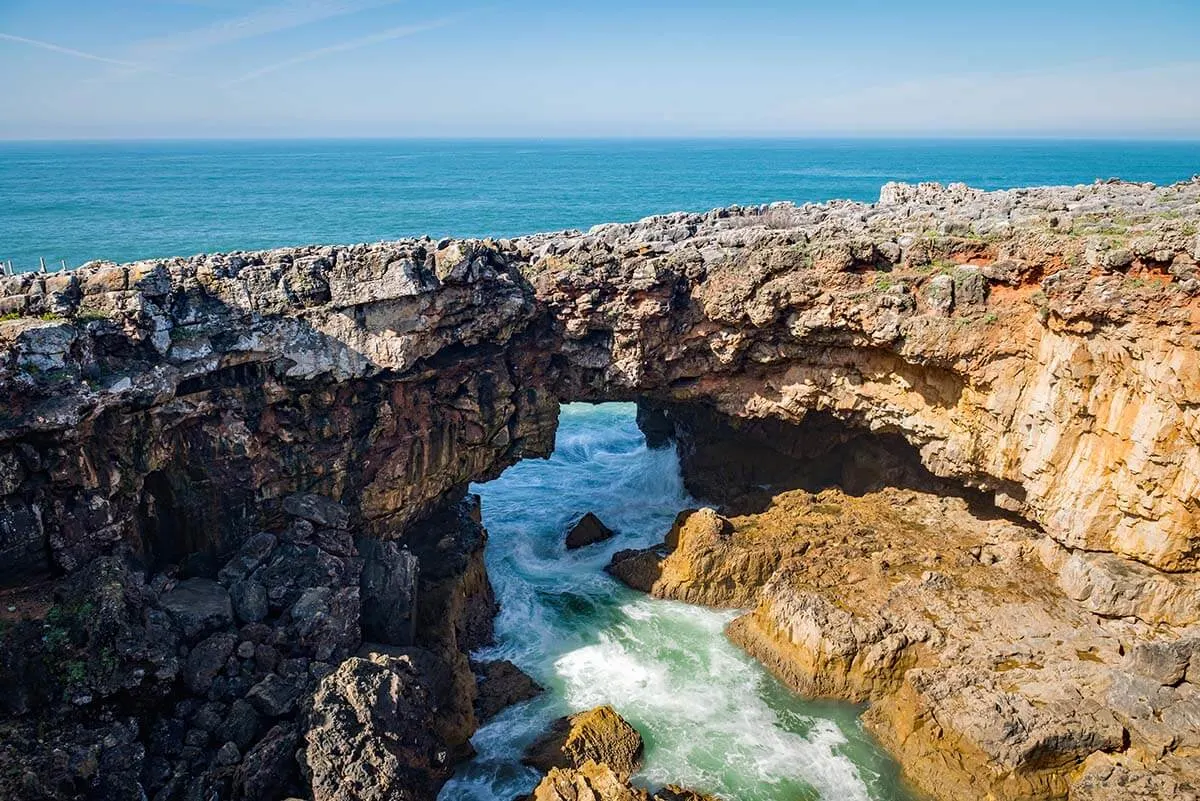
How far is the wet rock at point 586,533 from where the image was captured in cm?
3052

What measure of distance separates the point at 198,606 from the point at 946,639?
19.8 meters

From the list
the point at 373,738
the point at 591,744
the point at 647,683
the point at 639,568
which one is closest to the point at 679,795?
the point at 591,744

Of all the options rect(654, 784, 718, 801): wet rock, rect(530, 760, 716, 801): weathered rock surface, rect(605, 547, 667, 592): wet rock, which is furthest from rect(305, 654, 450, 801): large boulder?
rect(605, 547, 667, 592): wet rock

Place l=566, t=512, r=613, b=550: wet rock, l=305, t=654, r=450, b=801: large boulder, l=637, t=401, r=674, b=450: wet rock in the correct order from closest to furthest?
l=305, t=654, r=450, b=801: large boulder
l=566, t=512, r=613, b=550: wet rock
l=637, t=401, r=674, b=450: wet rock

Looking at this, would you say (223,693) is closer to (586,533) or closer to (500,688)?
(500,688)

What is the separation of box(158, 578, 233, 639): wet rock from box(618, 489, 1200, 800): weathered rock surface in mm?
13767

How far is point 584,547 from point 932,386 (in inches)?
556

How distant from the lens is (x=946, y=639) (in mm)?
21734

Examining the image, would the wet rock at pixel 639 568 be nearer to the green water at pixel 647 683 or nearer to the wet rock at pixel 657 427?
the green water at pixel 647 683

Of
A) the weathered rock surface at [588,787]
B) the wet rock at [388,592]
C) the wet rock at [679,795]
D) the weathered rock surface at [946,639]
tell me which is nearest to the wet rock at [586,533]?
the weathered rock surface at [946,639]

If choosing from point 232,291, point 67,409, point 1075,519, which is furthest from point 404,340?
point 1075,519

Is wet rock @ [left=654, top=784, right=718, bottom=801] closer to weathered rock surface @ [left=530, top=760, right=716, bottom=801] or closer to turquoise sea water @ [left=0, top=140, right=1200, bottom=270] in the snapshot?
weathered rock surface @ [left=530, top=760, right=716, bottom=801]

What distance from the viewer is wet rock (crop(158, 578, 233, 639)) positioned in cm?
1827

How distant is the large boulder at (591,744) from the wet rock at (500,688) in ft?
5.84
